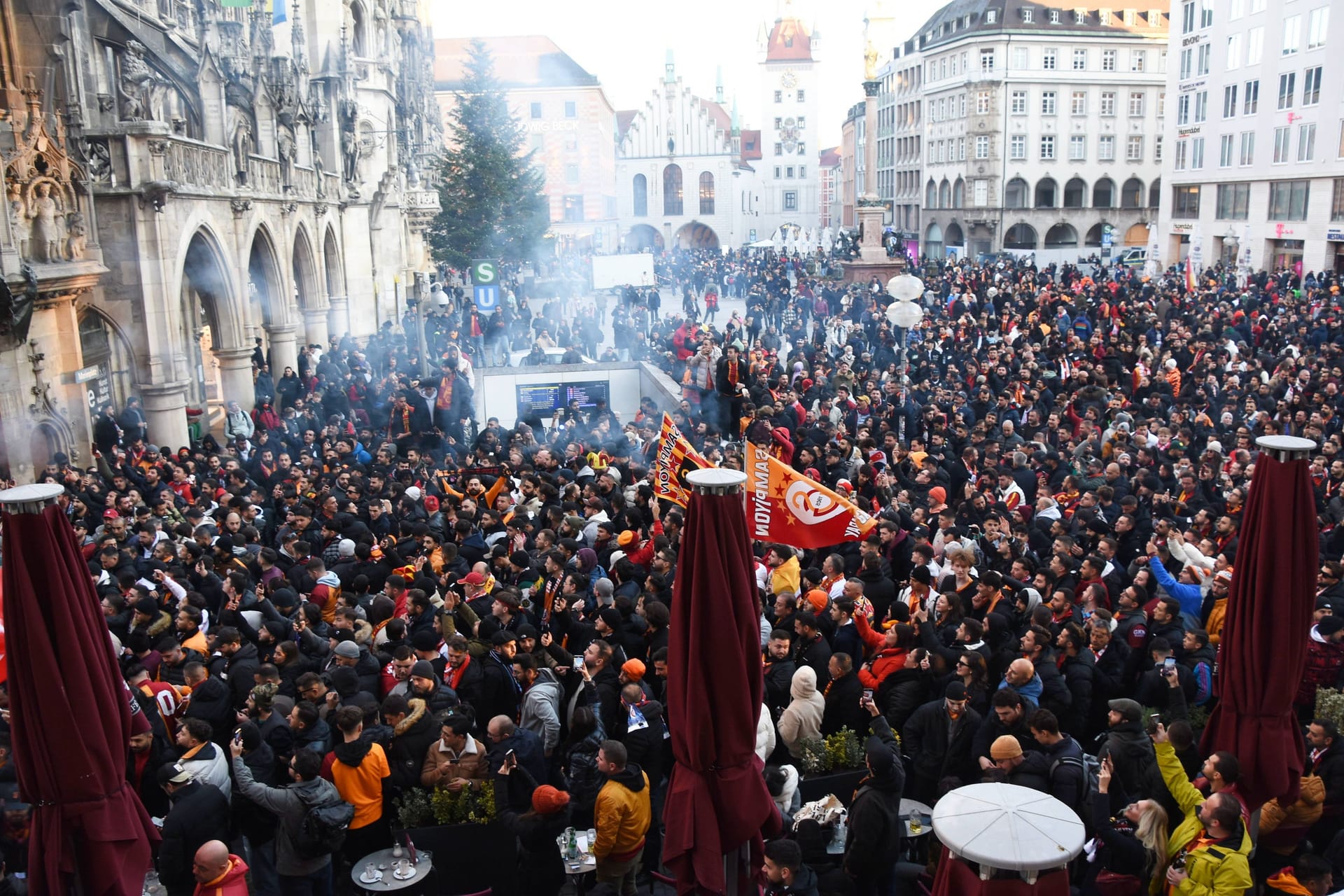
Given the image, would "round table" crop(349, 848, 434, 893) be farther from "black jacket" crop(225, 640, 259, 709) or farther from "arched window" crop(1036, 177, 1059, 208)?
"arched window" crop(1036, 177, 1059, 208)

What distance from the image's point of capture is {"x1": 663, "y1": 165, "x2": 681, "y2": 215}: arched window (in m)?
92.0

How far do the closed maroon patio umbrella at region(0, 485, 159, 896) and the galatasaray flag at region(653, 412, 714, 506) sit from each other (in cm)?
655

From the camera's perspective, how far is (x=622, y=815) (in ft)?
19.6

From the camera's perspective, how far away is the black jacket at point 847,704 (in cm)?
710

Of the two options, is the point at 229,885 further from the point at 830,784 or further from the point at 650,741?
the point at 830,784

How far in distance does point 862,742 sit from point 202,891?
3915 millimetres

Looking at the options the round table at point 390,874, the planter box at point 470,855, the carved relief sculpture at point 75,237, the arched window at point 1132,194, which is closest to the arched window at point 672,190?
the arched window at point 1132,194

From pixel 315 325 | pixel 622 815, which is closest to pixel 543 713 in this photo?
pixel 622 815

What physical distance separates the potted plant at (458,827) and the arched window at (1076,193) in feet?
229

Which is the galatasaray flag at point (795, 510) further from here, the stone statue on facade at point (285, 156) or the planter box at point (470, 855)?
the stone statue on facade at point (285, 156)

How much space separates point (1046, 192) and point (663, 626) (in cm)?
6724

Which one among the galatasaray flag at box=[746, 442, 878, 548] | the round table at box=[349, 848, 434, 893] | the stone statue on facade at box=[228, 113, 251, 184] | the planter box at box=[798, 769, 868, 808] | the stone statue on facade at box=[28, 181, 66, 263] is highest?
the stone statue on facade at box=[228, 113, 251, 184]

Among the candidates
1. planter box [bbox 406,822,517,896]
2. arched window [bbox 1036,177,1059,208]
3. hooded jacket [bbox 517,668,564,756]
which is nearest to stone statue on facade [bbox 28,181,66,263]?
hooded jacket [bbox 517,668,564,756]

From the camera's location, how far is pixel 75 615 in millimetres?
5180
